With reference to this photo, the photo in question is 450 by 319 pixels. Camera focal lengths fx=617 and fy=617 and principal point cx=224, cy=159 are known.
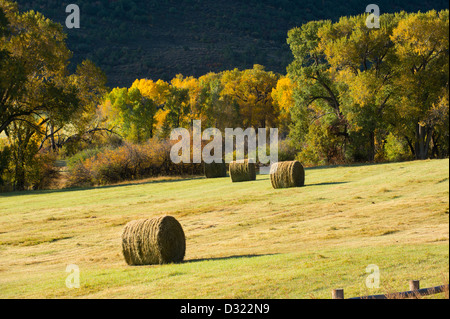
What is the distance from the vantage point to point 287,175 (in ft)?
104

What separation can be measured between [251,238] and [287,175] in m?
12.7

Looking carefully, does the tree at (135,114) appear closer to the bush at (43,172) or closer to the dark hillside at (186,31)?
the bush at (43,172)

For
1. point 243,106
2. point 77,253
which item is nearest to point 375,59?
point 77,253

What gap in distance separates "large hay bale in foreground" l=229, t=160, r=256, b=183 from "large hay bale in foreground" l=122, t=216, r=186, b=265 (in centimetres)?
2321

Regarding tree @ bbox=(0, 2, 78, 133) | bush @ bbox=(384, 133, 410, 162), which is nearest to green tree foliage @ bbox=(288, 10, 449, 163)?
bush @ bbox=(384, 133, 410, 162)

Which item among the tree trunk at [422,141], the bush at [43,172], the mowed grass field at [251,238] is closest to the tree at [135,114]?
the bush at [43,172]

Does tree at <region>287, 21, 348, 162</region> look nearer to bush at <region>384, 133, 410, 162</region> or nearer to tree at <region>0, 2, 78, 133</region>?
bush at <region>384, 133, 410, 162</region>

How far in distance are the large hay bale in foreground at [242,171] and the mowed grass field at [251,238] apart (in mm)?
1277

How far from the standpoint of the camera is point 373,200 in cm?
2498

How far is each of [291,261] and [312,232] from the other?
5.41 meters

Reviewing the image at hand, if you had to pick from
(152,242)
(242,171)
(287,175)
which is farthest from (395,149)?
(152,242)

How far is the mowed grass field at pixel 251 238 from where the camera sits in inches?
479

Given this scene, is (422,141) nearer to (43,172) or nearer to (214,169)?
(214,169)

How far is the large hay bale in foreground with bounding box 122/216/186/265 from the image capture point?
50.6 feet
